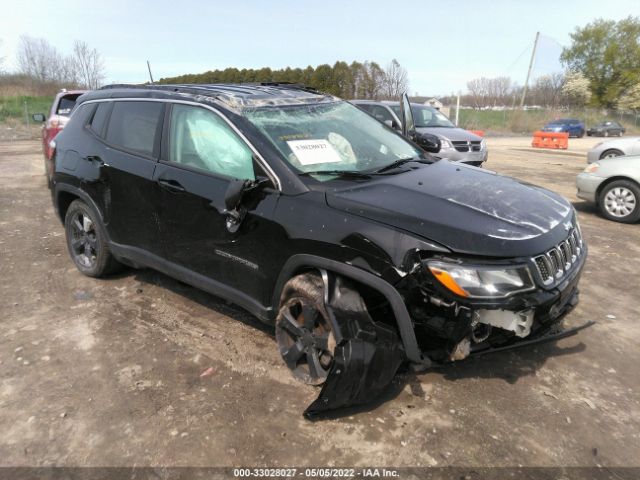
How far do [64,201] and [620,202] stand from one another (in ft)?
24.0

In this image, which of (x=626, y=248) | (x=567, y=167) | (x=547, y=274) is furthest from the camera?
(x=567, y=167)

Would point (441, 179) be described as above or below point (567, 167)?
above

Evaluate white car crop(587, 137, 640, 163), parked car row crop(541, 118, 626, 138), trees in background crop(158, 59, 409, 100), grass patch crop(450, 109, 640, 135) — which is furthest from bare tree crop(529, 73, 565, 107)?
white car crop(587, 137, 640, 163)

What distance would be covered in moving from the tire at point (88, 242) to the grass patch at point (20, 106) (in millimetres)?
24518

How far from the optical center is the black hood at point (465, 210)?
8.12 ft

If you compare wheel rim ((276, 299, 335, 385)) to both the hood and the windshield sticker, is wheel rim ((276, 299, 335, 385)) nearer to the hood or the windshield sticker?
the windshield sticker

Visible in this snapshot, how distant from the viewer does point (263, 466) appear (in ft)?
7.88

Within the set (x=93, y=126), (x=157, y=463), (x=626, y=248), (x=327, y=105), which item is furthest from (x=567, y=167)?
(x=157, y=463)

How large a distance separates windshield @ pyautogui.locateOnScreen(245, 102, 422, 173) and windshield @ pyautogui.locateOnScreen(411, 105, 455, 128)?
754cm

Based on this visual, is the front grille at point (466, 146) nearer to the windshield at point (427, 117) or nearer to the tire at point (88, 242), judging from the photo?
the windshield at point (427, 117)

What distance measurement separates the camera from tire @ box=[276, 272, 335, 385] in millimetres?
2809

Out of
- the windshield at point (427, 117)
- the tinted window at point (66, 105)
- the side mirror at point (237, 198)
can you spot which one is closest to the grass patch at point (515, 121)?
the windshield at point (427, 117)

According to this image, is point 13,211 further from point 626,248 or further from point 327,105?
point 626,248

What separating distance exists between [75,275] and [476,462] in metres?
4.10
